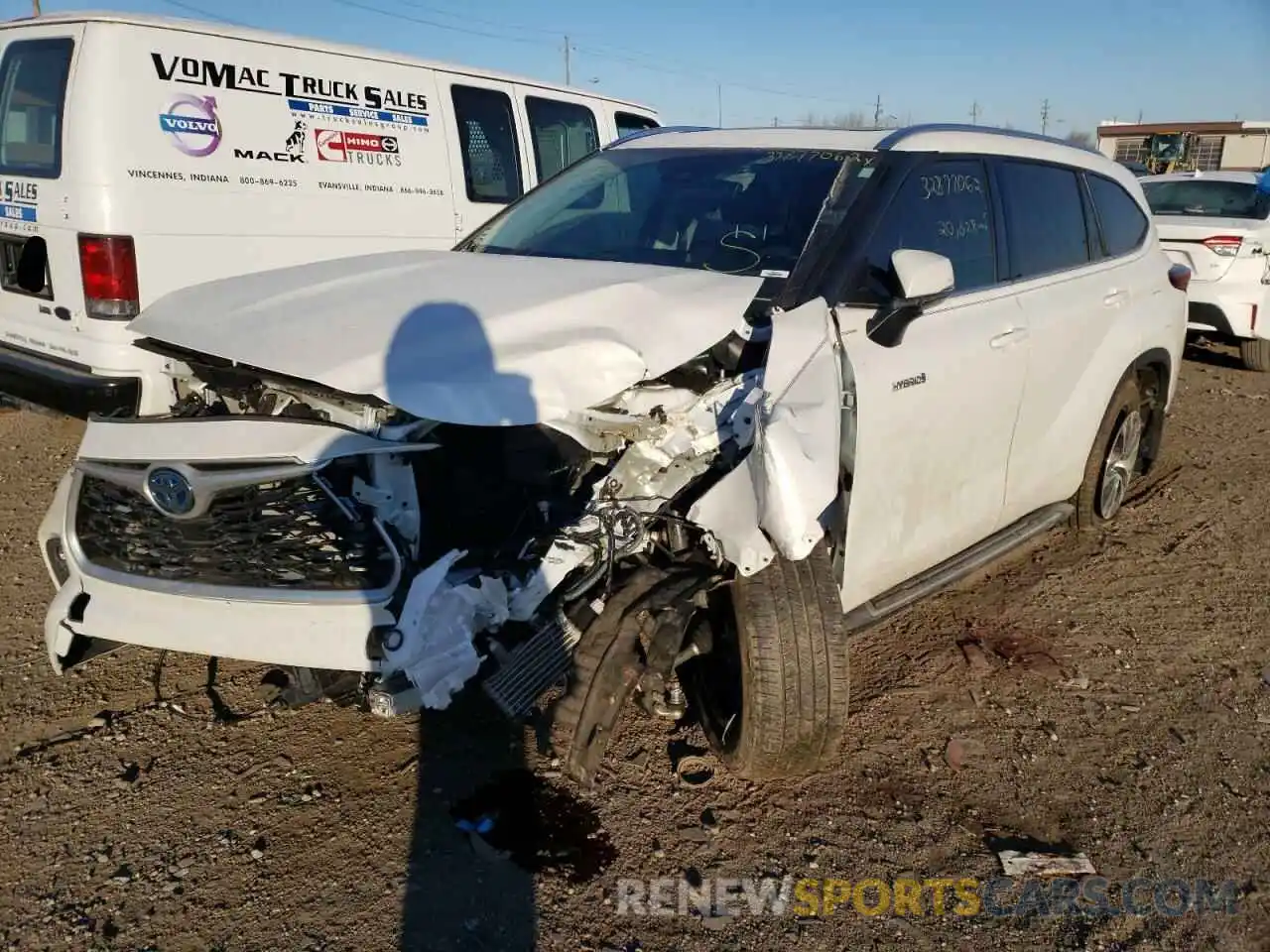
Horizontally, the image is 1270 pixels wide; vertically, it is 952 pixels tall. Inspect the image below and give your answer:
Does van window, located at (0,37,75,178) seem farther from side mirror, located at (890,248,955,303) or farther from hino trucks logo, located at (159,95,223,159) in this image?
side mirror, located at (890,248,955,303)

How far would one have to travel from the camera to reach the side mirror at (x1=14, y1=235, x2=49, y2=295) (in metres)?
5.55

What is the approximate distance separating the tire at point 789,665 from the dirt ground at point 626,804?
0.81 ft

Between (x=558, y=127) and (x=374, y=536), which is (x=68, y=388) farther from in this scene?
(x=558, y=127)

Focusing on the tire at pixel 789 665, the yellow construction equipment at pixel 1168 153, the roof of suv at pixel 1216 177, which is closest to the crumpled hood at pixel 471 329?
the tire at pixel 789 665

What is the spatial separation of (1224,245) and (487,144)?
6453 mm

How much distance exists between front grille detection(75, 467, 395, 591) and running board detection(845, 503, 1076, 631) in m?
1.56

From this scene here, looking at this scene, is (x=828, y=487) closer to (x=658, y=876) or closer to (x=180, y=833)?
(x=658, y=876)

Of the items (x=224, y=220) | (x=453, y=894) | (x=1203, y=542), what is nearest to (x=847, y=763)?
(x=453, y=894)

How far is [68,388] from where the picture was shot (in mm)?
5035

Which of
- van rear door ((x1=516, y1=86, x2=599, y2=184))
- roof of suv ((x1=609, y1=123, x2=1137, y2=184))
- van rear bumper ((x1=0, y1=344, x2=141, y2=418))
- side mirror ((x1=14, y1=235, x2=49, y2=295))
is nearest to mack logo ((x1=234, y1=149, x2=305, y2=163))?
side mirror ((x1=14, y1=235, x2=49, y2=295))

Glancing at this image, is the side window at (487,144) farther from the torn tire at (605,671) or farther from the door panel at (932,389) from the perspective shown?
the torn tire at (605,671)

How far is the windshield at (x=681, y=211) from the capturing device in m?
3.57

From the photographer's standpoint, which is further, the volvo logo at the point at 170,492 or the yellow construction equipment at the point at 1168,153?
the yellow construction equipment at the point at 1168,153

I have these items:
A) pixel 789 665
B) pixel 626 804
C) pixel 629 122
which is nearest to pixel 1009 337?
pixel 789 665
